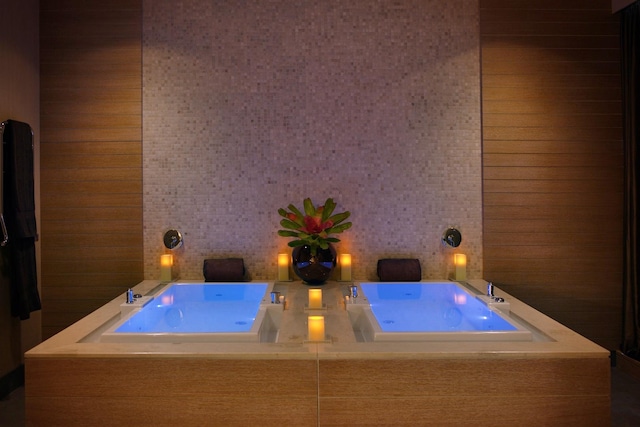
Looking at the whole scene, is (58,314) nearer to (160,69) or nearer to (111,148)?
(111,148)

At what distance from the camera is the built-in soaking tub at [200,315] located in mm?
1864

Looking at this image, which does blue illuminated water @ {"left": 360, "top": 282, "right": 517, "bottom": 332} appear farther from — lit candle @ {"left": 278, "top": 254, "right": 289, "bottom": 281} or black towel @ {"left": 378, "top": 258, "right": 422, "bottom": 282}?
lit candle @ {"left": 278, "top": 254, "right": 289, "bottom": 281}

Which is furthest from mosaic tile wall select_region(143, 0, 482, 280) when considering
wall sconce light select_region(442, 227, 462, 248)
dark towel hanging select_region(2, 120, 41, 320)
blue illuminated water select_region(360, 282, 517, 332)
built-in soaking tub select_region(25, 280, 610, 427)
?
built-in soaking tub select_region(25, 280, 610, 427)

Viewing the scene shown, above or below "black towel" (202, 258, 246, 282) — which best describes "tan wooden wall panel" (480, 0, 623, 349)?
above

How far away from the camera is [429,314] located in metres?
2.64

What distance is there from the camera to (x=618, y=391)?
2.76 m

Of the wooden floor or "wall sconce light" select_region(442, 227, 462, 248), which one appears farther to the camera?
"wall sconce light" select_region(442, 227, 462, 248)

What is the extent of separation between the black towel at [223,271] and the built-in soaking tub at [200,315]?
5 centimetres

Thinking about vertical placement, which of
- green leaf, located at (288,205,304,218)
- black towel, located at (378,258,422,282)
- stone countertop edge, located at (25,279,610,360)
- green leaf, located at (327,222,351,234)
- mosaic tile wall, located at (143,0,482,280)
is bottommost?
stone countertop edge, located at (25,279,610,360)

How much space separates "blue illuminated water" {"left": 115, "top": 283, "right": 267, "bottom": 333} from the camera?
2316 mm

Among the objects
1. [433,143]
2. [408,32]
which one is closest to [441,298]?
[433,143]

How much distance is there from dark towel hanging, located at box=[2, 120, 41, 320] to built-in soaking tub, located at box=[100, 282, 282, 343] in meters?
0.74

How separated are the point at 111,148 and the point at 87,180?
0.25 metres

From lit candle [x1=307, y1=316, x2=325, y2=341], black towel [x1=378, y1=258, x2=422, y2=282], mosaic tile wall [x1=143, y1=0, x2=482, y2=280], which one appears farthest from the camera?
mosaic tile wall [x1=143, y1=0, x2=482, y2=280]
